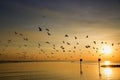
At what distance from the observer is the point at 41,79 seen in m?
68.5

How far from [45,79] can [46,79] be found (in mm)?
345

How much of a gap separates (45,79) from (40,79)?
5.27 ft

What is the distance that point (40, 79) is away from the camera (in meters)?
68.6

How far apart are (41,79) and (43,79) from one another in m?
0.64

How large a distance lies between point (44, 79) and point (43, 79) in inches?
12.8

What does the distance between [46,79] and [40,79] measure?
1945mm

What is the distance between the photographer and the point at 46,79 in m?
68.2

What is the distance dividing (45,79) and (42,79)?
3.25 ft

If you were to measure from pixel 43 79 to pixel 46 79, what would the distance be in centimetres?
99

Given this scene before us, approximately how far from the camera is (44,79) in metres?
68.4

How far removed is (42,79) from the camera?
68.6m

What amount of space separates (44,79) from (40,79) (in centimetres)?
128
